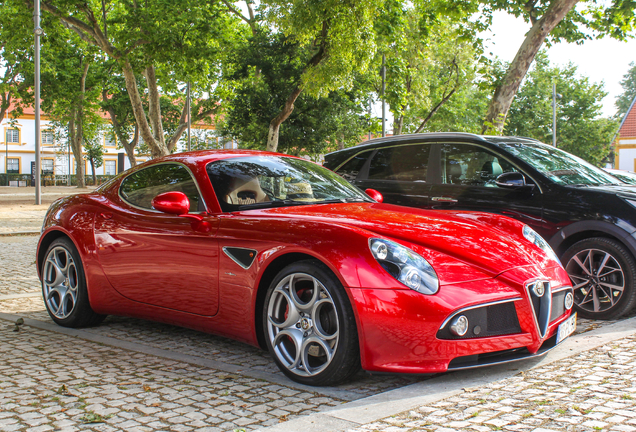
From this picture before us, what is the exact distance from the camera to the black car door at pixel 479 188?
6027 mm

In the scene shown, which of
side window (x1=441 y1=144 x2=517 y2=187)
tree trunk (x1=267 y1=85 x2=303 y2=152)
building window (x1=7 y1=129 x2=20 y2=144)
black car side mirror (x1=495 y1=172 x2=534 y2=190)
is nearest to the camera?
black car side mirror (x1=495 y1=172 x2=534 y2=190)

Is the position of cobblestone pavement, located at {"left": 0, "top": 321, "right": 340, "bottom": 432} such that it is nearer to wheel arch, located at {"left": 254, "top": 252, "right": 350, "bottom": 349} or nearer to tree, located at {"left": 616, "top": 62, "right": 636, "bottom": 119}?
wheel arch, located at {"left": 254, "top": 252, "right": 350, "bottom": 349}

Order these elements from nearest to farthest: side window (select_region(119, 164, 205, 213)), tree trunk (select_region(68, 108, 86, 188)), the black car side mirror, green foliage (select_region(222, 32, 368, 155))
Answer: side window (select_region(119, 164, 205, 213)), the black car side mirror, green foliage (select_region(222, 32, 368, 155)), tree trunk (select_region(68, 108, 86, 188))

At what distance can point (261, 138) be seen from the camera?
1131 inches

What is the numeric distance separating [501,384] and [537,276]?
0.67 m

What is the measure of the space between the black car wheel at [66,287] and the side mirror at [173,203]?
52.2 inches

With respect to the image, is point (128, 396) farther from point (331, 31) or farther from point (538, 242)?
point (331, 31)

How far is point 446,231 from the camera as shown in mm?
3891

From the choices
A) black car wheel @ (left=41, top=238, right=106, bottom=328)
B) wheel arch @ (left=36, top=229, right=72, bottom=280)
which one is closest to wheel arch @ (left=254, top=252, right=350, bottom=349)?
black car wheel @ (left=41, top=238, right=106, bottom=328)

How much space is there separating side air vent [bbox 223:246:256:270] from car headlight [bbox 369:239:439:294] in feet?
2.73

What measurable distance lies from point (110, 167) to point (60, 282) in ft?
261

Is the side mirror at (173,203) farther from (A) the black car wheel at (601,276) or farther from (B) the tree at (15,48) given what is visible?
(B) the tree at (15,48)

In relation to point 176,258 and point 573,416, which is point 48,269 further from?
point 573,416

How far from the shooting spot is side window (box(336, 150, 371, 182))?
7.82 metres
